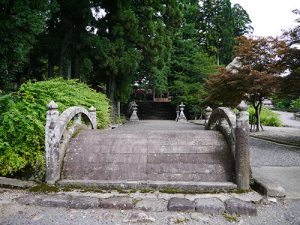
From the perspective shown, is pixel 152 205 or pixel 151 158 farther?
pixel 151 158

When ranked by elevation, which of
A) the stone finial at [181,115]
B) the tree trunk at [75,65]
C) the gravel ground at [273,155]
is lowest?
the gravel ground at [273,155]

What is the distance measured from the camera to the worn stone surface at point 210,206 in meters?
3.84

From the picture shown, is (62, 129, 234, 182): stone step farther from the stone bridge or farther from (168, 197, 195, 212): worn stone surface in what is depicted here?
(168, 197, 195, 212): worn stone surface

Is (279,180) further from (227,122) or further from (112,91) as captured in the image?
(112,91)

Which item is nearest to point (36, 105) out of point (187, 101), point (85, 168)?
point (85, 168)

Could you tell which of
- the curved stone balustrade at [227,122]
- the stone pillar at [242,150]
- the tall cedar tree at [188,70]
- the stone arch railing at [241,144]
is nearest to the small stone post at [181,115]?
the tall cedar tree at [188,70]

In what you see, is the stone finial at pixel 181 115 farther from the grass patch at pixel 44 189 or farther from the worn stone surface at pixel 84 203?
the worn stone surface at pixel 84 203

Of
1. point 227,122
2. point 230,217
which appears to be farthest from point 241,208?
point 227,122

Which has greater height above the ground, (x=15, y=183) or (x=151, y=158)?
(x=151, y=158)

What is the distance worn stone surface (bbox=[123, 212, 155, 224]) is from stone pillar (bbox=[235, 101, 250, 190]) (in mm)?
1690

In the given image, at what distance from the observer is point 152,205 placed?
13.0 ft

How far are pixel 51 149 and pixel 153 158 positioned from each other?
1757 mm

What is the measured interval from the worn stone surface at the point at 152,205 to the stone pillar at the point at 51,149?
1.64 m

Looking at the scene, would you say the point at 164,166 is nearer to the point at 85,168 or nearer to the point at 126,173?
the point at 126,173
